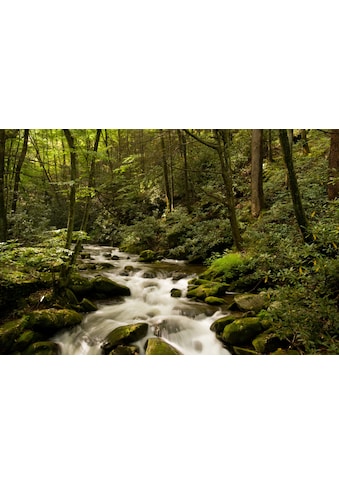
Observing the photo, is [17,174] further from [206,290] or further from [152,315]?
[206,290]

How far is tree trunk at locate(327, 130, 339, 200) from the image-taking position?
8.12 feet

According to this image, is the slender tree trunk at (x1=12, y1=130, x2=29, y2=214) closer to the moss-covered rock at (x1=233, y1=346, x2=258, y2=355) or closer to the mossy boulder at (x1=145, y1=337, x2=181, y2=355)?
the mossy boulder at (x1=145, y1=337, x2=181, y2=355)

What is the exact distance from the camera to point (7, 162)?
294 cm

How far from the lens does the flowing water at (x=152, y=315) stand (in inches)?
99.2

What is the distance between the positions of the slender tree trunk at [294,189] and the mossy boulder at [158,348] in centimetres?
157

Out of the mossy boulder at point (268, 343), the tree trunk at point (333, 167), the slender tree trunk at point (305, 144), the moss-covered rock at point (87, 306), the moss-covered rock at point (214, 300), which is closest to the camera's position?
the mossy boulder at point (268, 343)

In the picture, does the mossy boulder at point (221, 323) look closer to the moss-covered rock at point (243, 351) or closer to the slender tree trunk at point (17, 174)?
the moss-covered rock at point (243, 351)

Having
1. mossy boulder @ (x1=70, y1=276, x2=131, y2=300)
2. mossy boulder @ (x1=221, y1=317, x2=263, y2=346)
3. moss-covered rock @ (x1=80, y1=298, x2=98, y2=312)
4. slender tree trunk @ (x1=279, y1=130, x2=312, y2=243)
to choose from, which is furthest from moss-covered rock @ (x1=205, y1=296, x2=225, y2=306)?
moss-covered rock @ (x1=80, y1=298, x2=98, y2=312)

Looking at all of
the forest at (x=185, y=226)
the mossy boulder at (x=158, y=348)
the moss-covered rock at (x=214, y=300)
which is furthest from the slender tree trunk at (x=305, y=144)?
the mossy boulder at (x=158, y=348)

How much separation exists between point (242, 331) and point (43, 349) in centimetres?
181

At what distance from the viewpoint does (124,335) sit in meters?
2.44

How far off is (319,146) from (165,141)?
1.67 meters
